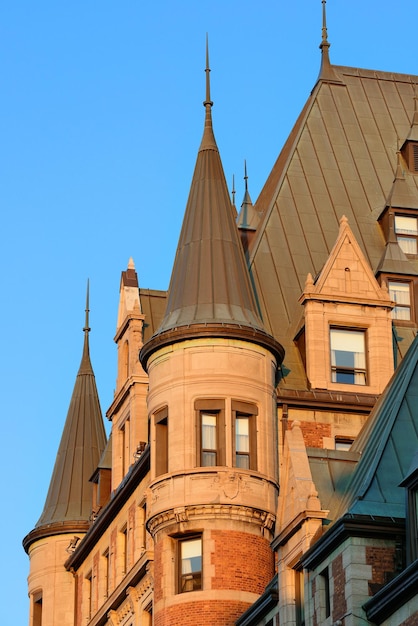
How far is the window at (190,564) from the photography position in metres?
53.4

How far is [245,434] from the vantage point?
2157 inches

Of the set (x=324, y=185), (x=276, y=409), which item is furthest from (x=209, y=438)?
(x=324, y=185)

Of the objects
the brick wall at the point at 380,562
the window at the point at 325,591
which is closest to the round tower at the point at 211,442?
the window at the point at 325,591

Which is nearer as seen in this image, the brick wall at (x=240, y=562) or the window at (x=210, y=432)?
the brick wall at (x=240, y=562)

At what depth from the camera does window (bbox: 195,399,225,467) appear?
5403 centimetres

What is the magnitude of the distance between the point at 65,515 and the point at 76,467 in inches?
89.3

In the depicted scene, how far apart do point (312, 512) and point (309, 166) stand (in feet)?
85.0

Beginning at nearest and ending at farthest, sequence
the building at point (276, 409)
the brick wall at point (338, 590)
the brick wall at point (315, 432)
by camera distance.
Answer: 1. the brick wall at point (338, 590)
2. the building at point (276, 409)
3. the brick wall at point (315, 432)

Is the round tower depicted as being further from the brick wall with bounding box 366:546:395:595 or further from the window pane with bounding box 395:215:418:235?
the brick wall with bounding box 366:546:395:595

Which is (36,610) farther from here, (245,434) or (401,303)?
(245,434)

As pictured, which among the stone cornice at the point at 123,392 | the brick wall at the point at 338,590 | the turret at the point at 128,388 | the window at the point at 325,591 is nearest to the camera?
the brick wall at the point at 338,590

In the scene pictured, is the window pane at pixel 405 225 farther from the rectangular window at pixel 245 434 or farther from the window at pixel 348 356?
the rectangular window at pixel 245 434

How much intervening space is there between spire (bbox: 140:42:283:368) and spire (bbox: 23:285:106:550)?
60.7ft

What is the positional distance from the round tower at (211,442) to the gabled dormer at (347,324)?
2.47m
